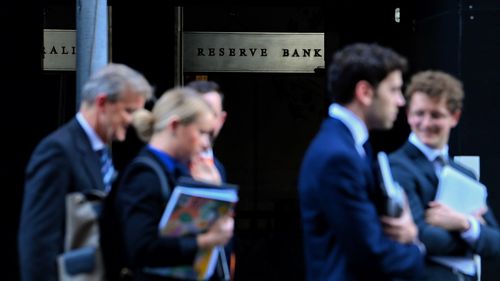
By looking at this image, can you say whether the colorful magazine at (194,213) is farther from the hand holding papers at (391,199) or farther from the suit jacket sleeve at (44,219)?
the hand holding papers at (391,199)

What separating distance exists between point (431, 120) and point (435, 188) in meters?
0.33

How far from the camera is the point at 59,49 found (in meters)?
8.33

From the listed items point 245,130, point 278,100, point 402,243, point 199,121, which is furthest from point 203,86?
point 245,130

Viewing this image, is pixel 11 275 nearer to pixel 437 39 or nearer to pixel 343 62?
pixel 437 39

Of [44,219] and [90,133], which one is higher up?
[90,133]

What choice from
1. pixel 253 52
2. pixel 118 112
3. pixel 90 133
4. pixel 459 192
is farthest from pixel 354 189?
pixel 253 52

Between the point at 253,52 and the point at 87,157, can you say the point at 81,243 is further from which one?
the point at 253,52

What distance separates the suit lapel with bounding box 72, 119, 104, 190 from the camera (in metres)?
3.63

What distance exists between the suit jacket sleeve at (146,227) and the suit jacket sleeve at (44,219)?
1.01 feet

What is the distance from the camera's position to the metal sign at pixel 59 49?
8227mm

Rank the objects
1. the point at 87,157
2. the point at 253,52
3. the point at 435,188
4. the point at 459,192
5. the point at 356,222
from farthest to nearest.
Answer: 1. the point at 253,52
2. the point at 435,188
3. the point at 459,192
4. the point at 87,157
5. the point at 356,222

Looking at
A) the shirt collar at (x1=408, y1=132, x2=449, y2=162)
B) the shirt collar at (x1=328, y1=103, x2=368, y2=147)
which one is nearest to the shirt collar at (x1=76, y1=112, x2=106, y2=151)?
the shirt collar at (x1=328, y1=103, x2=368, y2=147)

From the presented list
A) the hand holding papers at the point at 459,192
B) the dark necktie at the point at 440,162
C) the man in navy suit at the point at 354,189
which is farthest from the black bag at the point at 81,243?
the dark necktie at the point at 440,162

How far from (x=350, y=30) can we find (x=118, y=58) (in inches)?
84.8
